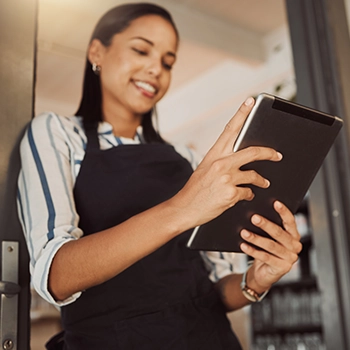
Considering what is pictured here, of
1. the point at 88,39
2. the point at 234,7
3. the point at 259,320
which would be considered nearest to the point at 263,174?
the point at 88,39

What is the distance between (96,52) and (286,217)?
565mm

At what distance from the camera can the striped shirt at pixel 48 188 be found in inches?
30.2

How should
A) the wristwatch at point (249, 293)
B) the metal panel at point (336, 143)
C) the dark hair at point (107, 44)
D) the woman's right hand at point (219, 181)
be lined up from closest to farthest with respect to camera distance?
the woman's right hand at point (219, 181) → the wristwatch at point (249, 293) → the dark hair at point (107, 44) → the metal panel at point (336, 143)

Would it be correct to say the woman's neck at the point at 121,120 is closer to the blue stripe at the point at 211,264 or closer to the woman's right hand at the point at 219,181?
the blue stripe at the point at 211,264

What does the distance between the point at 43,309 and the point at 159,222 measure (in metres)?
0.80

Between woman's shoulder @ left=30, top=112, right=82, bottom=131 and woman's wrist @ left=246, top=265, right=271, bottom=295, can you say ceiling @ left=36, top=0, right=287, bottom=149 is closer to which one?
woman's shoulder @ left=30, top=112, right=82, bottom=131

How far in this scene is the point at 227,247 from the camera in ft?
2.88

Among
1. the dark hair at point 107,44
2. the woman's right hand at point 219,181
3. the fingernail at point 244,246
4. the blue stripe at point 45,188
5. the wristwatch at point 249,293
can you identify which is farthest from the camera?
the dark hair at point 107,44

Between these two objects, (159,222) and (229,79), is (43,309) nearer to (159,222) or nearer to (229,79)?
(159,222)

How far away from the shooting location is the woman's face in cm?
109

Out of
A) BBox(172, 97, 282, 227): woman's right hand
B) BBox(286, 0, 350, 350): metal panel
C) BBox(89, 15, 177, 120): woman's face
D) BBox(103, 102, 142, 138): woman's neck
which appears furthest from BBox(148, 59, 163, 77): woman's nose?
BBox(286, 0, 350, 350): metal panel

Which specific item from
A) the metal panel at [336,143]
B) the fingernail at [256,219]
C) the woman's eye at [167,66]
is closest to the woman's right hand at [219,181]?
the fingernail at [256,219]

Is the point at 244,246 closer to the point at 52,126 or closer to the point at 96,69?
the point at 52,126

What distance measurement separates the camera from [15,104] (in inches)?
36.6
